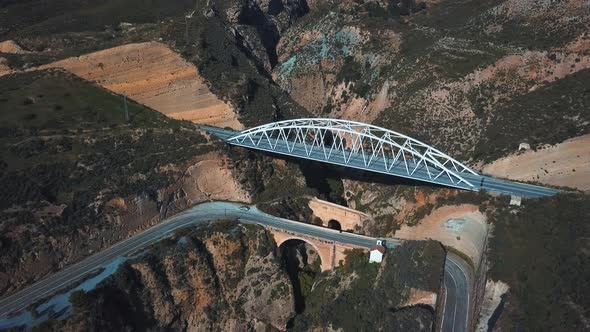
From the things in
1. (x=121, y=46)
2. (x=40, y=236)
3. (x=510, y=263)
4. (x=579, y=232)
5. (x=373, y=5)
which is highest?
(x=373, y=5)

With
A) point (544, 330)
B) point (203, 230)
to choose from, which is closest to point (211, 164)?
point (203, 230)

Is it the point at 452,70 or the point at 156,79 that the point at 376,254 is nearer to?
the point at 452,70

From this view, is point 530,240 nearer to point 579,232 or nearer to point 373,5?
point 579,232

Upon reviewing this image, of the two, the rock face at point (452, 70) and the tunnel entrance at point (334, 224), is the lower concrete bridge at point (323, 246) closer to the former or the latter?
the tunnel entrance at point (334, 224)

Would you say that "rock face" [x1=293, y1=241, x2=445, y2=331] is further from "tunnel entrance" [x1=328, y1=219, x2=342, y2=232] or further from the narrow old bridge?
"tunnel entrance" [x1=328, y1=219, x2=342, y2=232]

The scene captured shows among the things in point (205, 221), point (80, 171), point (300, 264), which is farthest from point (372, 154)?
point (80, 171)

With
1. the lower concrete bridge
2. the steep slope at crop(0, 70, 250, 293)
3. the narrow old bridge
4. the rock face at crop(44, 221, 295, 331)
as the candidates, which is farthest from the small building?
the steep slope at crop(0, 70, 250, 293)
